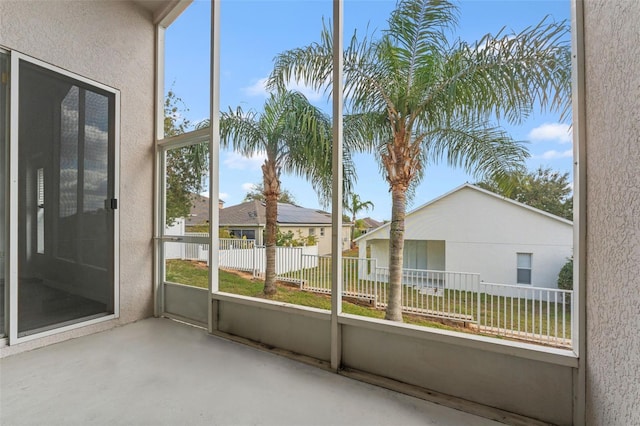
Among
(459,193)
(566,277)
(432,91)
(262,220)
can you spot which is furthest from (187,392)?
(432,91)

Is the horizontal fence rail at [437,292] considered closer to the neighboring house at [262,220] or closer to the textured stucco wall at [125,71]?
the neighboring house at [262,220]

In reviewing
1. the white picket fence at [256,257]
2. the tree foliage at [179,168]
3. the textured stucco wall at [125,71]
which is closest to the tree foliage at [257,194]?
the white picket fence at [256,257]

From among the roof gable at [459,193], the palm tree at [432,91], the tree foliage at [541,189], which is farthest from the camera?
the palm tree at [432,91]

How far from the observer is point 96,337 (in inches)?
110

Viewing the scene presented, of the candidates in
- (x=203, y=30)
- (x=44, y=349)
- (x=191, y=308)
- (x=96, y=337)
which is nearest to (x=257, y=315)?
(x=191, y=308)

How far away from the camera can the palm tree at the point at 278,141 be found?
2.91 meters

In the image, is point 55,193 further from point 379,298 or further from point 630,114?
point 630,114

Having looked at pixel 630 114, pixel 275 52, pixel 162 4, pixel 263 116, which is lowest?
pixel 630 114

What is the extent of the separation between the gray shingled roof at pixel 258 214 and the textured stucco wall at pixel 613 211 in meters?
2.13

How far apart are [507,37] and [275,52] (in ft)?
7.09

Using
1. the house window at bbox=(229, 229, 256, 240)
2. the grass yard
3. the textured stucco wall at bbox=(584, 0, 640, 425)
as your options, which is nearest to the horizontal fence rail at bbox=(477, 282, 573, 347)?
the textured stucco wall at bbox=(584, 0, 640, 425)

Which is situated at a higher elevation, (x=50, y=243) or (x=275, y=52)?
→ (x=275, y=52)

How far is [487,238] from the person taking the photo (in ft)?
6.39

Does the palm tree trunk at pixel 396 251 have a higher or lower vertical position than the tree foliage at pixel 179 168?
lower
